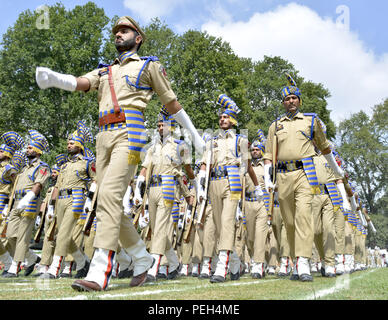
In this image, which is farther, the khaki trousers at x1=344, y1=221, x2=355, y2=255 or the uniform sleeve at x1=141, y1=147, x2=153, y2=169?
the khaki trousers at x1=344, y1=221, x2=355, y2=255

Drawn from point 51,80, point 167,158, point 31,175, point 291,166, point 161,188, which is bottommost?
point 161,188

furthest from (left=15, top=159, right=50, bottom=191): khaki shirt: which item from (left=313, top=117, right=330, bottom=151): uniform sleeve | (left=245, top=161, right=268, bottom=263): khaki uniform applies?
(left=313, top=117, right=330, bottom=151): uniform sleeve

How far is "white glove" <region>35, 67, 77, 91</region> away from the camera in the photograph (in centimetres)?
427

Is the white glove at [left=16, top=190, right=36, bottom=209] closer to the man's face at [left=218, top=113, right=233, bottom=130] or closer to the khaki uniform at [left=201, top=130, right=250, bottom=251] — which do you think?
A: the khaki uniform at [left=201, top=130, right=250, bottom=251]

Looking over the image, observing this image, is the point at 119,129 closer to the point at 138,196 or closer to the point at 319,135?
the point at 138,196

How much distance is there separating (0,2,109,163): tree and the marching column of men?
17.4 metres

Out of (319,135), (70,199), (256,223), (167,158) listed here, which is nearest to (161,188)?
(167,158)

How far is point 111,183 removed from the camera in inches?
182

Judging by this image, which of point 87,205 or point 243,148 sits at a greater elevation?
point 243,148

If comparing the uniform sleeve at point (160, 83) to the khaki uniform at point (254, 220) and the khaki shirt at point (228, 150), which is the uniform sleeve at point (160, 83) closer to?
the khaki shirt at point (228, 150)

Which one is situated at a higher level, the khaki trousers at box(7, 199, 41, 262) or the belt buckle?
the belt buckle

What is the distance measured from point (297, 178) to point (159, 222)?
2413mm
